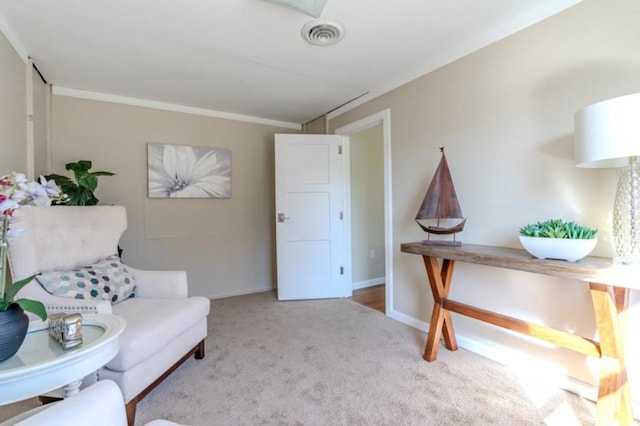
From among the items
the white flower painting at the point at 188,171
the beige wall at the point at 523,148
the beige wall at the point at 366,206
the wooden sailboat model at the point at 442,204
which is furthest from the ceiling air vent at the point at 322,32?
the white flower painting at the point at 188,171

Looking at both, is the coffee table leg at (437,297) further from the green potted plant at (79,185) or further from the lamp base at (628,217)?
the green potted plant at (79,185)

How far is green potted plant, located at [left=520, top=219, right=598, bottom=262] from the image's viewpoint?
54.9 inches

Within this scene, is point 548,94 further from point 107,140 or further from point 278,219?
point 107,140

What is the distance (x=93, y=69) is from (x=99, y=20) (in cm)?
80

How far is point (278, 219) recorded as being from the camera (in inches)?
137

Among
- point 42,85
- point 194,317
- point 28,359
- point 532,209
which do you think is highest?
point 42,85

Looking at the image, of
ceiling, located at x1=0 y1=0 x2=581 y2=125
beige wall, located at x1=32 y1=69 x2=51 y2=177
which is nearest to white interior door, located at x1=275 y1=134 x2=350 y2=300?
ceiling, located at x1=0 y1=0 x2=581 y2=125

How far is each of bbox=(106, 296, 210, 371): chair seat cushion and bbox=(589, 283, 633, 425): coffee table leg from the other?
2092mm

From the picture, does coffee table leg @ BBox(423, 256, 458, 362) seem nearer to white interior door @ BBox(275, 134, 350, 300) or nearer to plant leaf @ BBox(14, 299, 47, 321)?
white interior door @ BBox(275, 134, 350, 300)

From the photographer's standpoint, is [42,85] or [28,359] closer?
[28,359]

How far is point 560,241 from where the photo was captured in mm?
1419

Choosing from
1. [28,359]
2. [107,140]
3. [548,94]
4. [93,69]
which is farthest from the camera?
[107,140]

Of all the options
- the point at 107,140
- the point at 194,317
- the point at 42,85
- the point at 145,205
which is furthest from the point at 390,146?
the point at 42,85

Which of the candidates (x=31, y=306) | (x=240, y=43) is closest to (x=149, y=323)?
(x=31, y=306)
